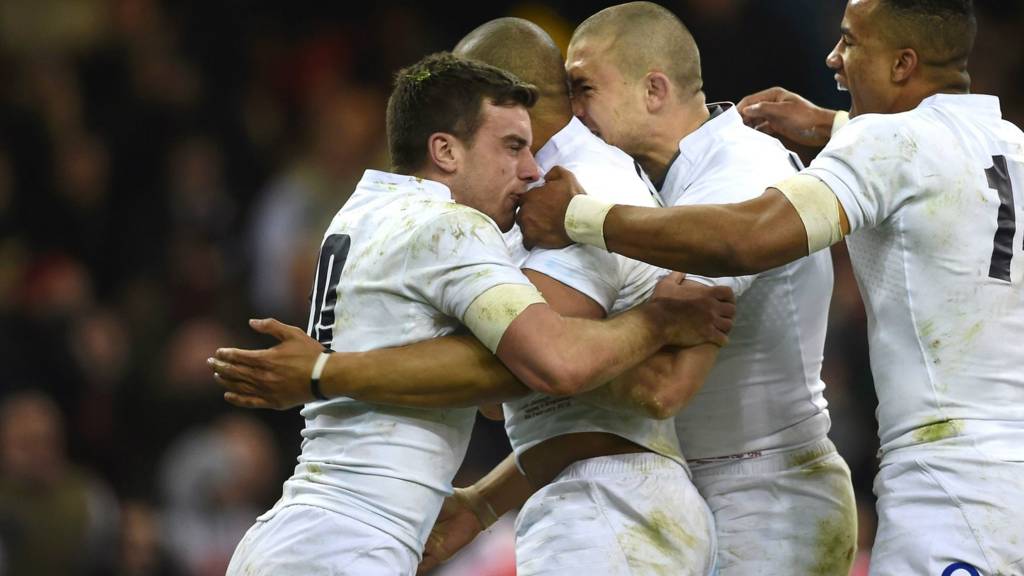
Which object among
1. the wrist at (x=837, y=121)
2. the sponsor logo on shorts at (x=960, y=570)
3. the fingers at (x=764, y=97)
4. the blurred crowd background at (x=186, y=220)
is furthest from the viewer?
the blurred crowd background at (x=186, y=220)

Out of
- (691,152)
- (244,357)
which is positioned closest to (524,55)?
(691,152)

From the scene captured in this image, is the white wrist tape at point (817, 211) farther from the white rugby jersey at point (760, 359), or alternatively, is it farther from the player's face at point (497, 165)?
the player's face at point (497, 165)

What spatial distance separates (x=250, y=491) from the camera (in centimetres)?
888

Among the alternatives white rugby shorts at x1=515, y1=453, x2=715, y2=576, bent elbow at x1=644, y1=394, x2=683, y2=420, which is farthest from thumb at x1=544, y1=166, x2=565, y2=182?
white rugby shorts at x1=515, y1=453, x2=715, y2=576

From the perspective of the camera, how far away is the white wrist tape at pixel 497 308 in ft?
13.2

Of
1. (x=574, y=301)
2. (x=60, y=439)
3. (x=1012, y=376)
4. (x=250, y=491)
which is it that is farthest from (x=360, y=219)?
(x=60, y=439)

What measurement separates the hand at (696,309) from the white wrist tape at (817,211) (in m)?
0.36

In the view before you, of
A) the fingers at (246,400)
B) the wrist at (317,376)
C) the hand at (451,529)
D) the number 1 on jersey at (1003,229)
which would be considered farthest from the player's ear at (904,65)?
the fingers at (246,400)

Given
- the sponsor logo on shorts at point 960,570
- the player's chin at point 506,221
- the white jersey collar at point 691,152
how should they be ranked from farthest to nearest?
the white jersey collar at point 691,152 < the player's chin at point 506,221 < the sponsor logo on shorts at point 960,570

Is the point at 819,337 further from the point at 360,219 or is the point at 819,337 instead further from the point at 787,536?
the point at 360,219

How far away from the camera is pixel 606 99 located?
16.2 feet

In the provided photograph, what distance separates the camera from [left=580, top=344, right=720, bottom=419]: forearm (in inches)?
167

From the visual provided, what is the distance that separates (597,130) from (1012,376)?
5.14 feet

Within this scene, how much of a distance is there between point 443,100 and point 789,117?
156 cm
